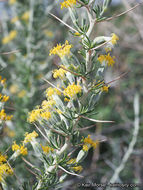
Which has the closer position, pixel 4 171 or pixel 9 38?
pixel 4 171

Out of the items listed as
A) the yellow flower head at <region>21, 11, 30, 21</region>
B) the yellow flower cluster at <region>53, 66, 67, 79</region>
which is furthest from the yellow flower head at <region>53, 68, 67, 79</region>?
the yellow flower head at <region>21, 11, 30, 21</region>

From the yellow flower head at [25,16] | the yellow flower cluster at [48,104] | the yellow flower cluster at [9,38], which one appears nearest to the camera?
the yellow flower cluster at [48,104]

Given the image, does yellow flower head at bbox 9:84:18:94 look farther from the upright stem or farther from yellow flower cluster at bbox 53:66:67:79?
yellow flower cluster at bbox 53:66:67:79

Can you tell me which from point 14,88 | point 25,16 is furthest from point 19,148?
point 25,16

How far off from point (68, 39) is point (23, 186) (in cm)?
78

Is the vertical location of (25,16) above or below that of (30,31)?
above

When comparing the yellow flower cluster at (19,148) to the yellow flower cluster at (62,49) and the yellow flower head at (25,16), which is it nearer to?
the yellow flower cluster at (62,49)

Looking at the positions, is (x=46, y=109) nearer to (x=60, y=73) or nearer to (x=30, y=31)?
(x=60, y=73)

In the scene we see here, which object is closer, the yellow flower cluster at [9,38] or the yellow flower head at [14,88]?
the yellow flower head at [14,88]

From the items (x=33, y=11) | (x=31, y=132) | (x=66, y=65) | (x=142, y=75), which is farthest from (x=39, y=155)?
(x=142, y=75)

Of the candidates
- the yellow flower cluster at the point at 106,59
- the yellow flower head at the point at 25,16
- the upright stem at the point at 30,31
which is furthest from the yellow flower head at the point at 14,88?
the yellow flower cluster at the point at 106,59

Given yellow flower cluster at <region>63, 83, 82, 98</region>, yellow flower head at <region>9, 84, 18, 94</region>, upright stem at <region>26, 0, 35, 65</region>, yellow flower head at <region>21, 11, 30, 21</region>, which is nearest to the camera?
yellow flower cluster at <region>63, 83, 82, 98</region>

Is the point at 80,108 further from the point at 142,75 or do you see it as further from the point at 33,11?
the point at 142,75

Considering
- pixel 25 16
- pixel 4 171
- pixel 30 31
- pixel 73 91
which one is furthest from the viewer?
pixel 25 16
